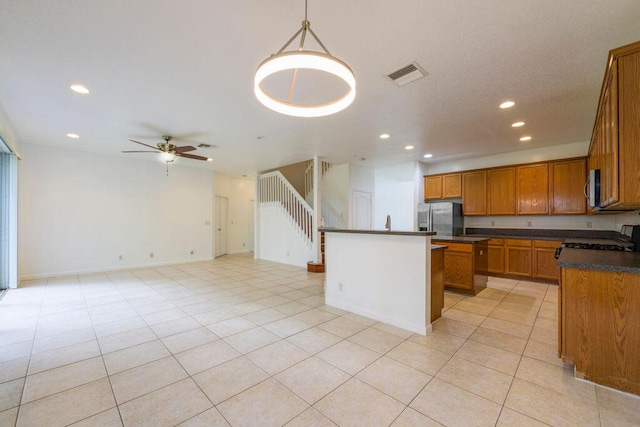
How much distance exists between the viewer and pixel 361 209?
26.2ft

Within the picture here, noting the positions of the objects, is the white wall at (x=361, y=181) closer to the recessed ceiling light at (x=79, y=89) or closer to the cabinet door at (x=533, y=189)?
the cabinet door at (x=533, y=189)

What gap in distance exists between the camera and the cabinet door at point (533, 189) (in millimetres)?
5340

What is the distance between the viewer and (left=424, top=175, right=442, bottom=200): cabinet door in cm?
669

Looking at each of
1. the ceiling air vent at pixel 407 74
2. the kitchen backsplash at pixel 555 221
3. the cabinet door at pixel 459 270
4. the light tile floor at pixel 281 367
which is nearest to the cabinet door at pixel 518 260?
the kitchen backsplash at pixel 555 221

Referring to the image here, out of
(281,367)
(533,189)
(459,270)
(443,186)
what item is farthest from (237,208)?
(533,189)

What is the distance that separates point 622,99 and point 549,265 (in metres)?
4.25

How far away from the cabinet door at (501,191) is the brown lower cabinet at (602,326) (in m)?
4.06

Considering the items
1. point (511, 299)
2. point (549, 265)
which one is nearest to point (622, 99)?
point (511, 299)

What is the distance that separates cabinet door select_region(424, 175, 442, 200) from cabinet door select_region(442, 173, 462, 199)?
99 millimetres

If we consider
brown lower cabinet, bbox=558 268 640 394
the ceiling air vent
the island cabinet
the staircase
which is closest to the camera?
brown lower cabinet, bbox=558 268 640 394

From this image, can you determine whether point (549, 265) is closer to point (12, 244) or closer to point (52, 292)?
point (52, 292)

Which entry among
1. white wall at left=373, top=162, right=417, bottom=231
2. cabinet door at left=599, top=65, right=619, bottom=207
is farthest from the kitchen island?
white wall at left=373, top=162, right=417, bottom=231

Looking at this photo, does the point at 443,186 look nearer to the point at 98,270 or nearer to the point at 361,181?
the point at 361,181

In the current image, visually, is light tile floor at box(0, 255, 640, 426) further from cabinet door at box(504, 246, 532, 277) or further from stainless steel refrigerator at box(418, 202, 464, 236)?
stainless steel refrigerator at box(418, 202, 464, 236)
